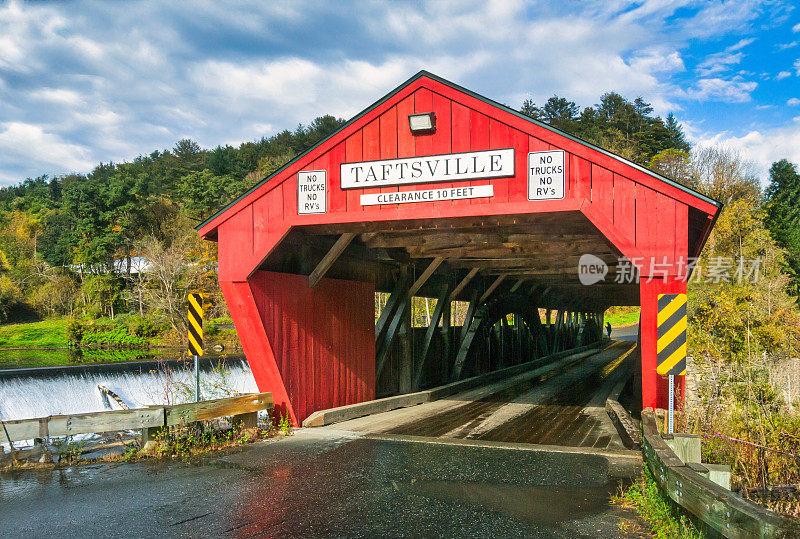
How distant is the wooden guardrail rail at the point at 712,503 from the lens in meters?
2.71

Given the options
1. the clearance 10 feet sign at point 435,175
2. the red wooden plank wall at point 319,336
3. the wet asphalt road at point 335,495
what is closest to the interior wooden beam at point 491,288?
the red wooden plank wall at point 319,336

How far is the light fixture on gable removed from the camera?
783 cm

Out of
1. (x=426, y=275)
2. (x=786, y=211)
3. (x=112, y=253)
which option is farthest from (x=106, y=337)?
(x=786, y=211)

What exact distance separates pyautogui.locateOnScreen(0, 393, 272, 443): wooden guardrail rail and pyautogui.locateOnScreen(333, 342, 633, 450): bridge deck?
68.3 inches

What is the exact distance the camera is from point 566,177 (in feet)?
23.7

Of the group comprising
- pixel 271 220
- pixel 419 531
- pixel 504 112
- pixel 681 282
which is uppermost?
pixel 504 112

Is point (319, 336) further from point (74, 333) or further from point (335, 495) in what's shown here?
point (74, 333)

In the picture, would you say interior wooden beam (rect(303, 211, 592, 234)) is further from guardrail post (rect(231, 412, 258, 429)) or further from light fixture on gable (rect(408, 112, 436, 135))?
guardrail post (rect(231, 412, 258, 429))

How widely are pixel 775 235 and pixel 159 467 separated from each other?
50.5m

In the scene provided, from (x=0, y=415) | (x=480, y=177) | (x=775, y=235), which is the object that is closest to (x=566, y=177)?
(x=480, y=177)

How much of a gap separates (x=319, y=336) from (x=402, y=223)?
2.76 m

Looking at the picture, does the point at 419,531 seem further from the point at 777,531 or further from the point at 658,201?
the point at 658,201

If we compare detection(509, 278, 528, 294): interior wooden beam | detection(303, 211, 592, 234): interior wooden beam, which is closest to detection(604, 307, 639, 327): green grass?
detection(509, 278, 528, 294): interior wooden beam

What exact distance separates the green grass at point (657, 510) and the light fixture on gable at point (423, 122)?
4851 millimetres
